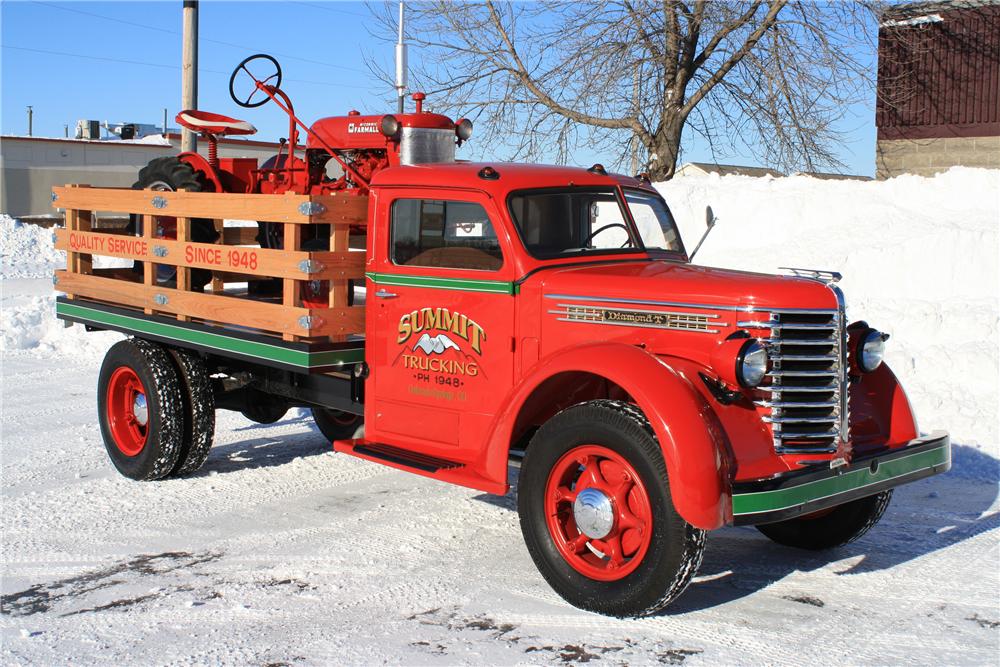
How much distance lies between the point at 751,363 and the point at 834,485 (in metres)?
0.66

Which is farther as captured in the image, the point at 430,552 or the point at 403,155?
the point at 403,155

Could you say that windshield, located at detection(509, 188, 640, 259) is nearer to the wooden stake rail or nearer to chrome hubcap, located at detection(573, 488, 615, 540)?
the wooden stake rail

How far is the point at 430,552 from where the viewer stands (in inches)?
217

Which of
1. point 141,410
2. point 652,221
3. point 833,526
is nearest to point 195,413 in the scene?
point 141,410

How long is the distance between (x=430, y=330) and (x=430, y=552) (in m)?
1.17

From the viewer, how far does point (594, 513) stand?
461 cm

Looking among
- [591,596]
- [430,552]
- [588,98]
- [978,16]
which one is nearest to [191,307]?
[430,552]

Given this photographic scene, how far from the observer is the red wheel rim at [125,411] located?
7.26 metres

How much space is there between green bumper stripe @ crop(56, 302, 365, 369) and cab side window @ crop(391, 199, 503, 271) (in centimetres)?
67

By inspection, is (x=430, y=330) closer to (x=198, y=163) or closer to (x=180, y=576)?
(x=180, y=576)

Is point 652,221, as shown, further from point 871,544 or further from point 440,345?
point 871,544

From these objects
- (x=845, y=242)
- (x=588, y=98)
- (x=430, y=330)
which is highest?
(x=588, y=98)

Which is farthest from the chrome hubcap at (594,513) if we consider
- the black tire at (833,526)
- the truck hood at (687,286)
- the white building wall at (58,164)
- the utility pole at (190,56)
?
the white building wall at (58,164)

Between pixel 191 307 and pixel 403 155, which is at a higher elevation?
pixel 403 155
